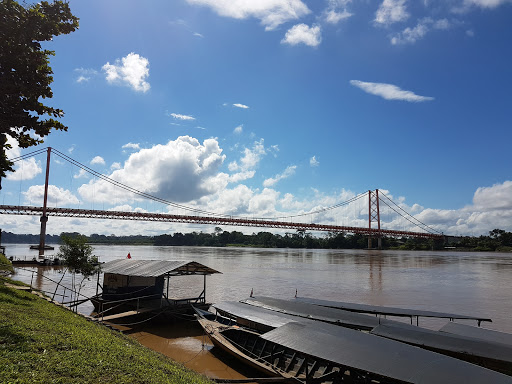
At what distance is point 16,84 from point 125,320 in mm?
8879

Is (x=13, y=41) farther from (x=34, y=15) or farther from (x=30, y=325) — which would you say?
(x=30, y=325)

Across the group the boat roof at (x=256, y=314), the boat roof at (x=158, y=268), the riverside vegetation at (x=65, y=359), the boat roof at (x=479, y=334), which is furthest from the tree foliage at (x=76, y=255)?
the boat roof at (x=479, y=334)

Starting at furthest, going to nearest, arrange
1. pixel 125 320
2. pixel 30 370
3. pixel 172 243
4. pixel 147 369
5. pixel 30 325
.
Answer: pixel 172 243 < pixel 125 320 < pixel 30 325 < pixel 147 369 < pixel 30 370

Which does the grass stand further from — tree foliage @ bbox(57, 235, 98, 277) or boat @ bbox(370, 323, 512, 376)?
tree foliage @ bbox(57, 235, 98, 277)

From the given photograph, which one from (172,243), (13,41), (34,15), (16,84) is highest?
(34,15)

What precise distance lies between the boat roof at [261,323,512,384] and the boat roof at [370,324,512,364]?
1.51 metres

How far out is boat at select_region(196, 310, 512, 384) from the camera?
5090 mm

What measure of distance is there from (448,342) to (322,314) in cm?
372

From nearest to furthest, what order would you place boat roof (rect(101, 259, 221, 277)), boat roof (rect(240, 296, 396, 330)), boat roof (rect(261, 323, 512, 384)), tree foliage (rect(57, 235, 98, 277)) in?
boat roof (rect(261, 323, 512, 384)) < boat roof (rect(240, 296, 396, 330)) < boat roof (rect(101, 259, 221, 277)) < tree foliage (rect(57, 235, 98, 277))

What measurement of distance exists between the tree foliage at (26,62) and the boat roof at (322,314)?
826cm

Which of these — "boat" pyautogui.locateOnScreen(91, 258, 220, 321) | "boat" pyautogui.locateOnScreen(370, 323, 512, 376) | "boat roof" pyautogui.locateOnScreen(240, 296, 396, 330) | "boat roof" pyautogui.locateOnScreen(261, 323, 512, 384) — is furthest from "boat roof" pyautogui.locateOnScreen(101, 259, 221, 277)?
"boat" pyautogui.locateOnScreen(370, 323, 512, 376)

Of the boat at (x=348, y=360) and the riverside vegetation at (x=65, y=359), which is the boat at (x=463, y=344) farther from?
the riverside vegetation at (x=65, y=359)

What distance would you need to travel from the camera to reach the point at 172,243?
129 m

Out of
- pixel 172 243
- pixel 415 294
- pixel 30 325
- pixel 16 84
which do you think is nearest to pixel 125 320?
pixel 30 325
